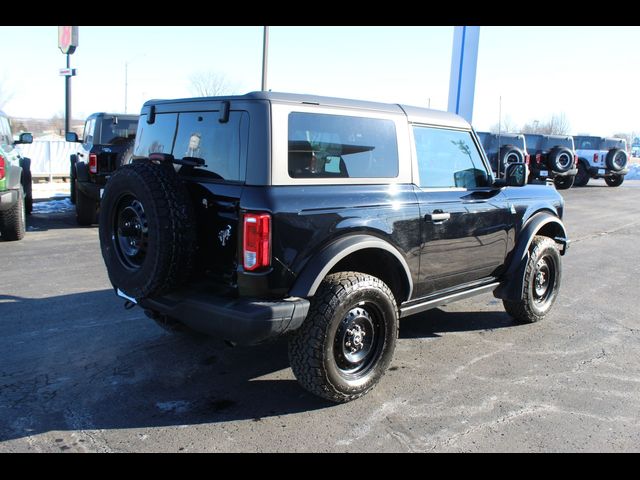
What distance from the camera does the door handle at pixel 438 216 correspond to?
13.4 feet

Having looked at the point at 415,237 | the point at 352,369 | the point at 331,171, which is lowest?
the point at 352,369

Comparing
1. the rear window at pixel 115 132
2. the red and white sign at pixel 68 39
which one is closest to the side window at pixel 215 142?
the rear window at pixel 115 132

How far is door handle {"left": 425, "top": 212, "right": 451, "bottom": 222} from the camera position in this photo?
407cm

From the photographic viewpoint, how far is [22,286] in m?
5.97

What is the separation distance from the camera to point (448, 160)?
448 cm

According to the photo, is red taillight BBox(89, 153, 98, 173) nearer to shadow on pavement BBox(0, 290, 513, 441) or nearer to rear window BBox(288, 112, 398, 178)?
shadow on pavement BBox(0, 290, 513, 441)

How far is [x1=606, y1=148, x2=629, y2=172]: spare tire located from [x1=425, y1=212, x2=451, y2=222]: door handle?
68.8ft

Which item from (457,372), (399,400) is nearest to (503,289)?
(457,372)

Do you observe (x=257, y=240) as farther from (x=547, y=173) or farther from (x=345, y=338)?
(x=547, y=173)

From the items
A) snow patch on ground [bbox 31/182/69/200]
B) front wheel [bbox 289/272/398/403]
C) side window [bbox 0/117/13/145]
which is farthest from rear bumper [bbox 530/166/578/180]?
front wheel [bbox 289/272/398/403]

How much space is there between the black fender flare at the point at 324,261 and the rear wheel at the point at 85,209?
7.86 m
